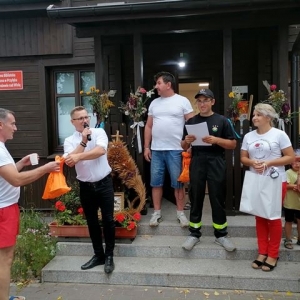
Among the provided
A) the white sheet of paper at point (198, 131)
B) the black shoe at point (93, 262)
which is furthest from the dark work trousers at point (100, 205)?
the white sheet of paper at point (198, 131)

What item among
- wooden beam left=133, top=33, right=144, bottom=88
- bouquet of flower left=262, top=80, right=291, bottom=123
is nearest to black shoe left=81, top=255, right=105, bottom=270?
wooden beam left=133, top=33, right=144, bottom=88

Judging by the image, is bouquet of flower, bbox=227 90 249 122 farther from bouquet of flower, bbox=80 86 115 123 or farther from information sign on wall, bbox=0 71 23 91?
information sign on wall, bbox=0 71 23 91

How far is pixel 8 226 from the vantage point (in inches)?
110

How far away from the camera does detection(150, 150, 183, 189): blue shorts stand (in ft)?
13.7

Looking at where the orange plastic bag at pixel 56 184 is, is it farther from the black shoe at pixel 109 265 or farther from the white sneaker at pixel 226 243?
the white sneaker at pixel 226 243

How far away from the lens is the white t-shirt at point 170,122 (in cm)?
420

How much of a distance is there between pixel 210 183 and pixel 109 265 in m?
1.44

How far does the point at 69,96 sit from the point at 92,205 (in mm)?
3606

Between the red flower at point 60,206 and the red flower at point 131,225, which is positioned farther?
the red flower at point 60,206

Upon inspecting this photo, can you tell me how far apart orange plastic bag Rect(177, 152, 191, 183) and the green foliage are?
5.90 ft

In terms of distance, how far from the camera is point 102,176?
3516 mm

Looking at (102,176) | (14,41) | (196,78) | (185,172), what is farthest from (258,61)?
(14,41)

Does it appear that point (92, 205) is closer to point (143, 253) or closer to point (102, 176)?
point (102, 176)

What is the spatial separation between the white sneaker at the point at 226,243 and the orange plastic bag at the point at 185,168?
788 mm
